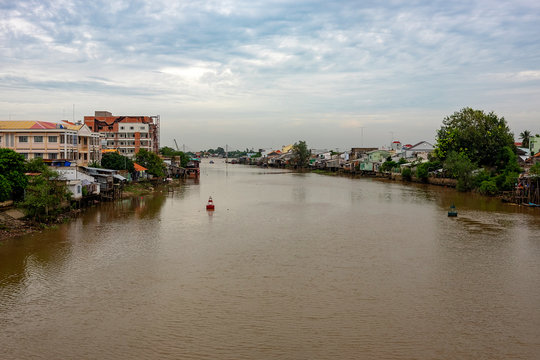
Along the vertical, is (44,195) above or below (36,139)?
below

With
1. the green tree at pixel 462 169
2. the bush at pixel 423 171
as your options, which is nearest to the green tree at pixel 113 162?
the green tree at pixel 462 169

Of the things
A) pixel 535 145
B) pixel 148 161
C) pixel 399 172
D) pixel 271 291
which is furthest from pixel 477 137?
pixel 271 291

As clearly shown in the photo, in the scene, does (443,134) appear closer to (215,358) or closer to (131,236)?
(131,236)

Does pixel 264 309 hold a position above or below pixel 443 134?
below

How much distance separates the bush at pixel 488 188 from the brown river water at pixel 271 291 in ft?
37.1

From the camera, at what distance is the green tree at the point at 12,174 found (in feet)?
56.9

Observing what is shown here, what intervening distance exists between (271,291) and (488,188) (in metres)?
26.0

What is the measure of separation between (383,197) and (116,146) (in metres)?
33.0

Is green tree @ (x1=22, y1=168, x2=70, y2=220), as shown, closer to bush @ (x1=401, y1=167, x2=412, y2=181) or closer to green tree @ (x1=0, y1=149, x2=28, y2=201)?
green tree @ (x1=0, y1=149, x2=28, y2=201)

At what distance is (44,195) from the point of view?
17672mm

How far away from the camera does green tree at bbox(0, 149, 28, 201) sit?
17.3m

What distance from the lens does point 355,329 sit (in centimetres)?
883

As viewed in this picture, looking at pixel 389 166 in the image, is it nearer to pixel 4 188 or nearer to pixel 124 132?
pixel 124 132

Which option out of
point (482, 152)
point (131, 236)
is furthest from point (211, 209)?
point (482, 152)
